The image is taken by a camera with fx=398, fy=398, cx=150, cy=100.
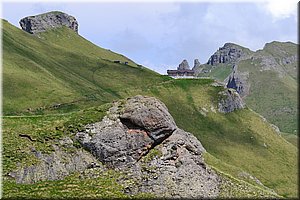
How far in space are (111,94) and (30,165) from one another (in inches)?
4487

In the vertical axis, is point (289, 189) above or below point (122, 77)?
below

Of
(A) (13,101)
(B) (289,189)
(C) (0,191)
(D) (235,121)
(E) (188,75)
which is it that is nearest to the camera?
(C) (0,191)

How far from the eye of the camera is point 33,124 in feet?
116

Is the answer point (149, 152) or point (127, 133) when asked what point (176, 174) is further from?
point (127, 133)

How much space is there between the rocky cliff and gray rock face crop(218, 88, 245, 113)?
96144 mm

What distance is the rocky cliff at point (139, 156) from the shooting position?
107 ft

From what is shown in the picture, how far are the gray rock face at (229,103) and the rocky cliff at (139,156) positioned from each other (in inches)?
3785

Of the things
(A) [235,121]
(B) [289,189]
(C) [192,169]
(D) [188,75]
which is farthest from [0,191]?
(D) [188,75]

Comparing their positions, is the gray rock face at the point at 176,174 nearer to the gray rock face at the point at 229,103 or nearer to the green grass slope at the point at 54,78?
the green grass slope at the point at 54,78

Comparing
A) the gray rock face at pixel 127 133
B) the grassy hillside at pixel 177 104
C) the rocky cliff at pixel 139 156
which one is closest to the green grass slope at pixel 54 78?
the grassy hillside at pixel 177 104

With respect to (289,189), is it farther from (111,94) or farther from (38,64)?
(38,64)

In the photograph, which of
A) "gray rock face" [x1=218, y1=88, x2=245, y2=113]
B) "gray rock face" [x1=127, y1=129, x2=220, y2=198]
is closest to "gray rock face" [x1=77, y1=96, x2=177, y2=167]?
"gray rock face" [x1=127, y1=129, x2=220, y2=198]

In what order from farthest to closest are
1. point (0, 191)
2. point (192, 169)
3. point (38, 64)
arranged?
point (38, 64), point (192, 169), point (0, 191)

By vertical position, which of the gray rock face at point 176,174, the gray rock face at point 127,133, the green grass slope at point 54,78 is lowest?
the gray rock face at point 176,174
